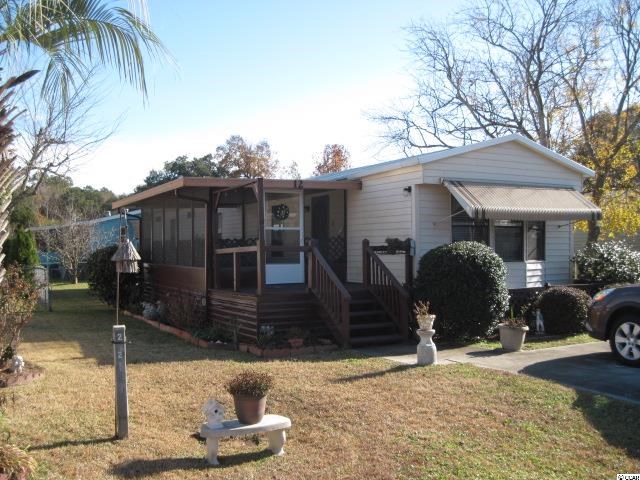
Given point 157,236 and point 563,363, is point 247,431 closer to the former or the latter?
point 563,363

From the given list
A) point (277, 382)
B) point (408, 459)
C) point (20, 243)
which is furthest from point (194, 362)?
point (20, 243)

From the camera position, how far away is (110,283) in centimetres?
1580

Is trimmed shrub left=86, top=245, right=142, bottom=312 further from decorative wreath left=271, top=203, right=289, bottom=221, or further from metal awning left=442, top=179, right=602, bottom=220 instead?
metal awning left=442, top=179, right=602, bottom=220

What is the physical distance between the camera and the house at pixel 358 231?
1032 cm

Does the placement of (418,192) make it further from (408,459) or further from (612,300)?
(408,459)

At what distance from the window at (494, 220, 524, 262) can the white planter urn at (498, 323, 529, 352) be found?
3169 mm

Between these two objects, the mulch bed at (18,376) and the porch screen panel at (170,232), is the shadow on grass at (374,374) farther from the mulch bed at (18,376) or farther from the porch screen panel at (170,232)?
the porch screen panel at (170,232)

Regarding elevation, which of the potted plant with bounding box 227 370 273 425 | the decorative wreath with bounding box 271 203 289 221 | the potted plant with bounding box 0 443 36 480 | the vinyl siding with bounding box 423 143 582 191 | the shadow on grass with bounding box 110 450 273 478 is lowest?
the shadow on grass with bounding box 110 450 273 478

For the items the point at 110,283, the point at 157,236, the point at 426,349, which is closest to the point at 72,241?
the point at 110,283

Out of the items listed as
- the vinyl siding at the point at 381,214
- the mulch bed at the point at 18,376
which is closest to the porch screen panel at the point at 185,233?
the vinyl siding at the point at 381,214

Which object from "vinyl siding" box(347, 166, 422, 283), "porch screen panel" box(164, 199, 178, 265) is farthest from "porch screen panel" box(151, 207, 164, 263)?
"vinyl siding" box(347, 166, 422, 283)

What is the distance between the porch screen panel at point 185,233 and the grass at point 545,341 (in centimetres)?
626

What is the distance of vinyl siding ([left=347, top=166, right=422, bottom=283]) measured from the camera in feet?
38.0

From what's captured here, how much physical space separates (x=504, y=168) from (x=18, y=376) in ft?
31.1
